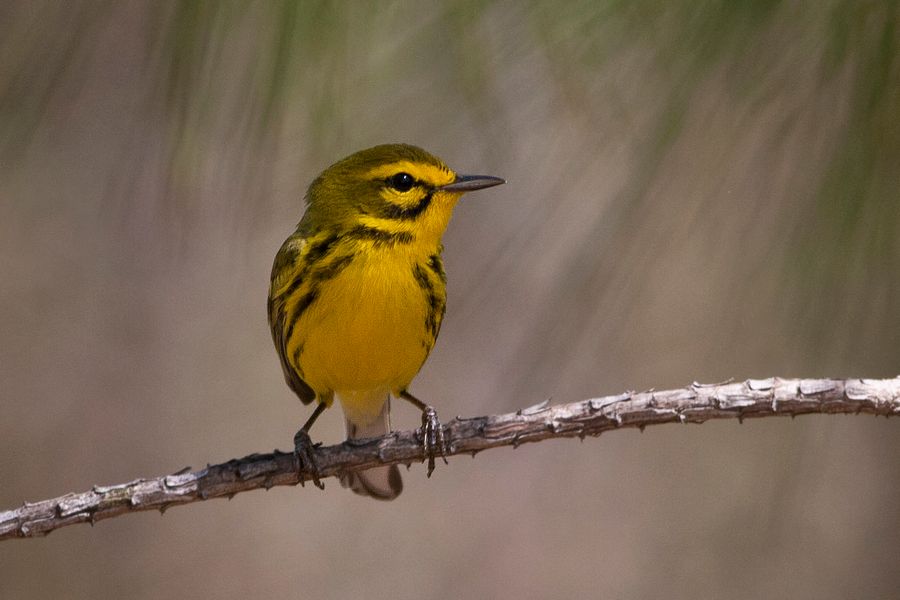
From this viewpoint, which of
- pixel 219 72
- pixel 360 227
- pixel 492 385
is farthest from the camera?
pixel 492 385

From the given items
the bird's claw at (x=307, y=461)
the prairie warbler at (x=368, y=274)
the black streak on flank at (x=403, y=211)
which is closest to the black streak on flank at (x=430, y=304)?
the prairie warbler at (x=368, y=274)

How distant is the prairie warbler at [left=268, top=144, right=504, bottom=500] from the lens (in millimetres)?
2459

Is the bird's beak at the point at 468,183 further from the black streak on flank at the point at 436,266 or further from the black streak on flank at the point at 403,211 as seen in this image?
the black streak on flank at the point at 436,266

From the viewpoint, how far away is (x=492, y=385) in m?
4.16

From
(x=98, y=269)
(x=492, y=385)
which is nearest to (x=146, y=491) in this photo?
(x=492, y=385)

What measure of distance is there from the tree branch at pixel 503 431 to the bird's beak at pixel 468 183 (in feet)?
2.07

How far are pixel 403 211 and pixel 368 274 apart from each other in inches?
8.2

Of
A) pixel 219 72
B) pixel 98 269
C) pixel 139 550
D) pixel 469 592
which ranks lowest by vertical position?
pixel 469 592

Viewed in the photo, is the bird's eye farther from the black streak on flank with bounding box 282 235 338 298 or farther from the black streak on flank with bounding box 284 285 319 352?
the black streak on flank with bounding box 284 285 319 352

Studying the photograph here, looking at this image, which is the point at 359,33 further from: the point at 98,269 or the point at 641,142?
the point at 98,269

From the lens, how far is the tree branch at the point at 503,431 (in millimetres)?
1650

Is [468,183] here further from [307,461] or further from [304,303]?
[307,461]

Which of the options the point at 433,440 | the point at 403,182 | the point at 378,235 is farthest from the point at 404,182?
the point at 433,440

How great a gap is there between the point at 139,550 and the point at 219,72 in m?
3.19
